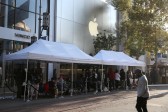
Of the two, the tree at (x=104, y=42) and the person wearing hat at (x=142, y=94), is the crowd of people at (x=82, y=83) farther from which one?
the person wearing hat at (x=142, y=94)

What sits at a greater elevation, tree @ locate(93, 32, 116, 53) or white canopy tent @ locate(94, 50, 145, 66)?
tree @ locate(93, 32, 116, 53)

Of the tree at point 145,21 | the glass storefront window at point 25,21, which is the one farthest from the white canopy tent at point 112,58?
the tree at point 145,21

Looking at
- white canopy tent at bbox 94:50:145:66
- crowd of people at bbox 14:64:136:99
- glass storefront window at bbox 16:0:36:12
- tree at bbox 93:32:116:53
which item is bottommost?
crowd of people at bbox 14:64:136:99

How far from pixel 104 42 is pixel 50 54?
17.0 metres

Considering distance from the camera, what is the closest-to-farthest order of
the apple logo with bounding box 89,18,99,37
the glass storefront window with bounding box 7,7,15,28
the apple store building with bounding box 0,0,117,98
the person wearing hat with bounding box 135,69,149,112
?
the person wearing hat with bounding box 135,69,149,112, the apple store building with bounding box 0,0,117,98, the glass storefront window with bounding box 7,7,15,28, the apple logo with bounding box 89,18,99,37

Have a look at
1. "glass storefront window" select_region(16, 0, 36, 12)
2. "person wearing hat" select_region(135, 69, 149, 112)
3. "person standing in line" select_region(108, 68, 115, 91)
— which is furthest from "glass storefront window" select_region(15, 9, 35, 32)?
"person wearing hat" select_region(135, 69, 149, 112)

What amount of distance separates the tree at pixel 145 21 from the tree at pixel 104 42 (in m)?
3.04

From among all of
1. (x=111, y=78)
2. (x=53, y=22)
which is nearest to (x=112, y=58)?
(x=111, y=78)

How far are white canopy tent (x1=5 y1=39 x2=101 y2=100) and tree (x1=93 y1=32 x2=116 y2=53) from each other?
1164 centimetres

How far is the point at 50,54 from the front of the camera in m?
19.8

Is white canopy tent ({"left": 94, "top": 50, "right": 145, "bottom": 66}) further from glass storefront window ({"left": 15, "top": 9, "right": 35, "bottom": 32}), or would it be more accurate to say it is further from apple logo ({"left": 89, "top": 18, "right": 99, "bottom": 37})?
apple logo ({"left": 89, "top": 18, "right": 99, "bottom": 37})

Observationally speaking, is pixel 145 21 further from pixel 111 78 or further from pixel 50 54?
pixel 50 54

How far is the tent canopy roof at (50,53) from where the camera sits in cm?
1881

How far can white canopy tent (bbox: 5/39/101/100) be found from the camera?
18769 millimetres
